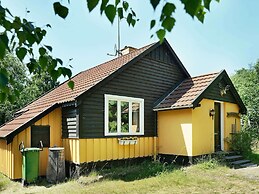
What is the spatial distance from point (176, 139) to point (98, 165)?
3.36 m

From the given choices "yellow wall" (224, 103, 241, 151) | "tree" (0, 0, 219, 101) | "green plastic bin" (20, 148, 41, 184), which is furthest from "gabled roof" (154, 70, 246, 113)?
"tree" (0, 0, 219, 101)

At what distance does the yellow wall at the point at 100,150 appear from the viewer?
9.70m

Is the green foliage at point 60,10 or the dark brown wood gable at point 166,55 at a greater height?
the dark brown wood gable at point 166,55

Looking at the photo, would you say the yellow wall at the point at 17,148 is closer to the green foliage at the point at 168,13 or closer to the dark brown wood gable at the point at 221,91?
the dark brown wood gable at the point at 221,91

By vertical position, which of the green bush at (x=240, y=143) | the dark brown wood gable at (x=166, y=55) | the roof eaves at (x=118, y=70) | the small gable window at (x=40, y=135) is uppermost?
the dark brown wood gable at (x=166, y=55)

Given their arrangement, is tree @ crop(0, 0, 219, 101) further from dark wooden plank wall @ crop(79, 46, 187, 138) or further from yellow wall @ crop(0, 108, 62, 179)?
yellow wall @ crop(0, 108, 62, 179)

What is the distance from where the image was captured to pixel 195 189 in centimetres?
752

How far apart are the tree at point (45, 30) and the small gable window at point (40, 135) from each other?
8.49 metres

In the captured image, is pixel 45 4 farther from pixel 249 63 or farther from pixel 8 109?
pixel 249 63

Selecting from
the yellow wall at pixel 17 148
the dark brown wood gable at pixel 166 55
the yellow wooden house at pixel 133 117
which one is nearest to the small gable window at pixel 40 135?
the yellow wooden house at pixel 133 117

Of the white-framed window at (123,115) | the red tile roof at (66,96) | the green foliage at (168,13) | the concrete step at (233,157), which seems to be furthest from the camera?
the concrete step at (233,157)

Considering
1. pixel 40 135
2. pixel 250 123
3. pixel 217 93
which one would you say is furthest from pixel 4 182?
pixel 250 123

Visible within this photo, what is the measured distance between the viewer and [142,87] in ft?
38.7

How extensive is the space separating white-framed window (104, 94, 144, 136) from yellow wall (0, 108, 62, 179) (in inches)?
77.9
